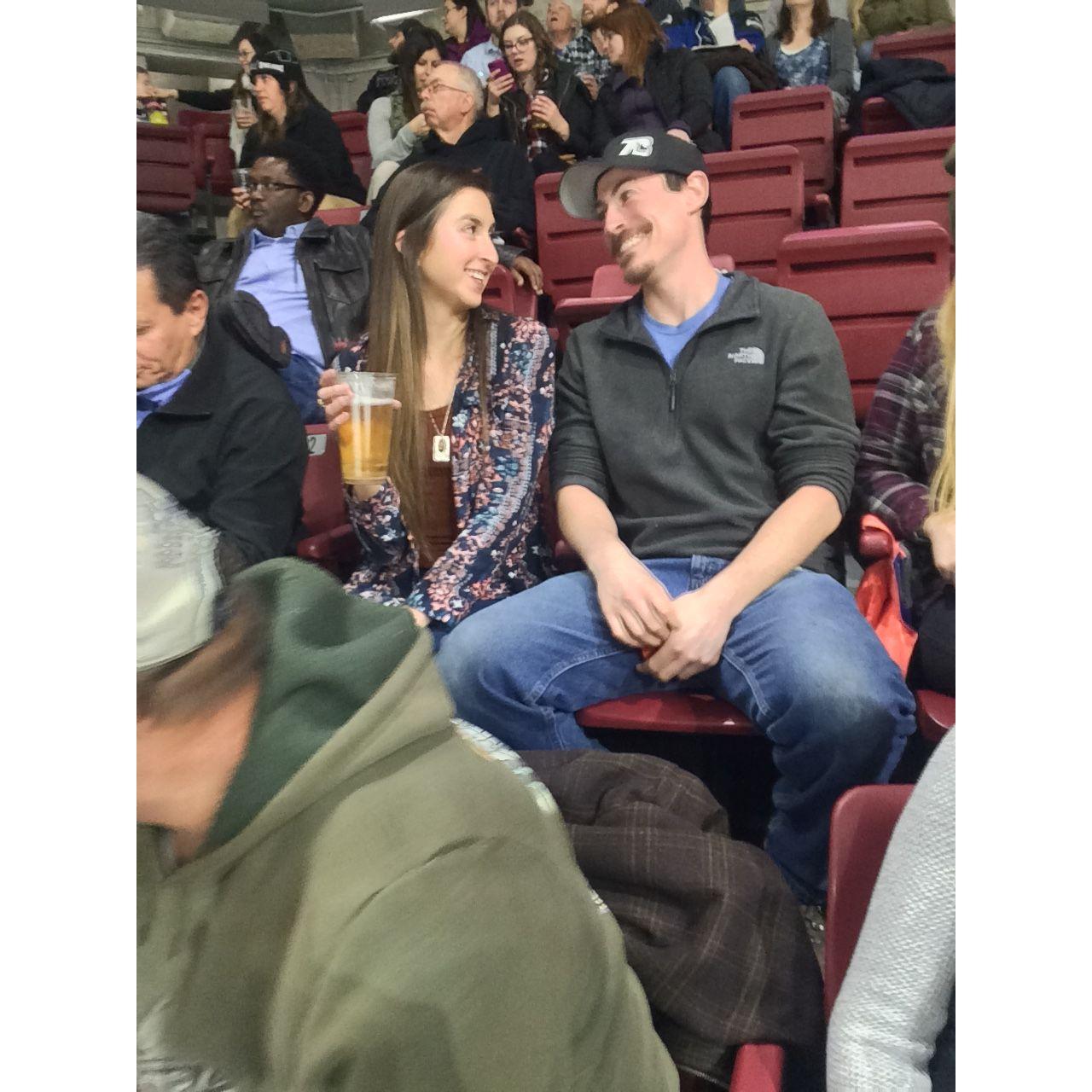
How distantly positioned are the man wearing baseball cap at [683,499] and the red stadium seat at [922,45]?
173mm

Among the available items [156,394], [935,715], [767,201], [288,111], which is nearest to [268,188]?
[288,111]

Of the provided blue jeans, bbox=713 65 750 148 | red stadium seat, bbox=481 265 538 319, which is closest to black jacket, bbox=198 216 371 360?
red stadium seat, bbox=481 265 538 319

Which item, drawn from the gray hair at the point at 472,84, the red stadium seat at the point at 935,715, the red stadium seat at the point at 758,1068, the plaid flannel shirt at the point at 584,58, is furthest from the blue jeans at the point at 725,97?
the red stadium seat at the point at 758,1068

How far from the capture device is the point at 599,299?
0.88 metres

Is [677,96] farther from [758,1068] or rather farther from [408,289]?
[758,1068]

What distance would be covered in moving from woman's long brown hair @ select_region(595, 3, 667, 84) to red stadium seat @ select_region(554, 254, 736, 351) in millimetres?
167

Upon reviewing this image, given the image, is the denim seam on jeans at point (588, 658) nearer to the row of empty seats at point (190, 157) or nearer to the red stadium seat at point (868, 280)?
the red stadium seat at point (868, 280)

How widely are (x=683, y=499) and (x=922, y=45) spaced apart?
38 cm

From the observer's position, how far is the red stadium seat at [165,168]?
0.70 metres
